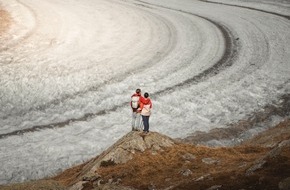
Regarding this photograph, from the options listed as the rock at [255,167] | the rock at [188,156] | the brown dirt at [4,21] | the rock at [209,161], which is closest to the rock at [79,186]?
the rock at [188,156]

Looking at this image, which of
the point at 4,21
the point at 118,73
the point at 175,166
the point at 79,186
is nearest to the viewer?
the point at 79,186

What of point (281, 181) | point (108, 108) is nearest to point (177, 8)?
Result: point (108, 108)

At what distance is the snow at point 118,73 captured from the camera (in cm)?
994

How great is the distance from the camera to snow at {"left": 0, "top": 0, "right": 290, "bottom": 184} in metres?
9.94

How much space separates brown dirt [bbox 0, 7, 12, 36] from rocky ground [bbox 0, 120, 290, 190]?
40.7 ft

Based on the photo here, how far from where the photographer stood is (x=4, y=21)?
1900 cm

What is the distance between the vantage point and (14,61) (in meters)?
14.8

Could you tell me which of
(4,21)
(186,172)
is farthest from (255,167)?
(4,21)

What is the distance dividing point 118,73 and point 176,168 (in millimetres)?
7937

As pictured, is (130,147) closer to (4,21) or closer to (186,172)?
(186,172)

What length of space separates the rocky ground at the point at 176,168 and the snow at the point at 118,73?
2.18m

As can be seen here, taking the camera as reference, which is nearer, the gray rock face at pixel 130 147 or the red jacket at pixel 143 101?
the gray rock face at pixel 130 147

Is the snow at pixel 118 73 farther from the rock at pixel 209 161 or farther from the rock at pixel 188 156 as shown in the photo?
the rock at pixel 209 161

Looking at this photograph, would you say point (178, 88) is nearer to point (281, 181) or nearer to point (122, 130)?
point (122, 130)
